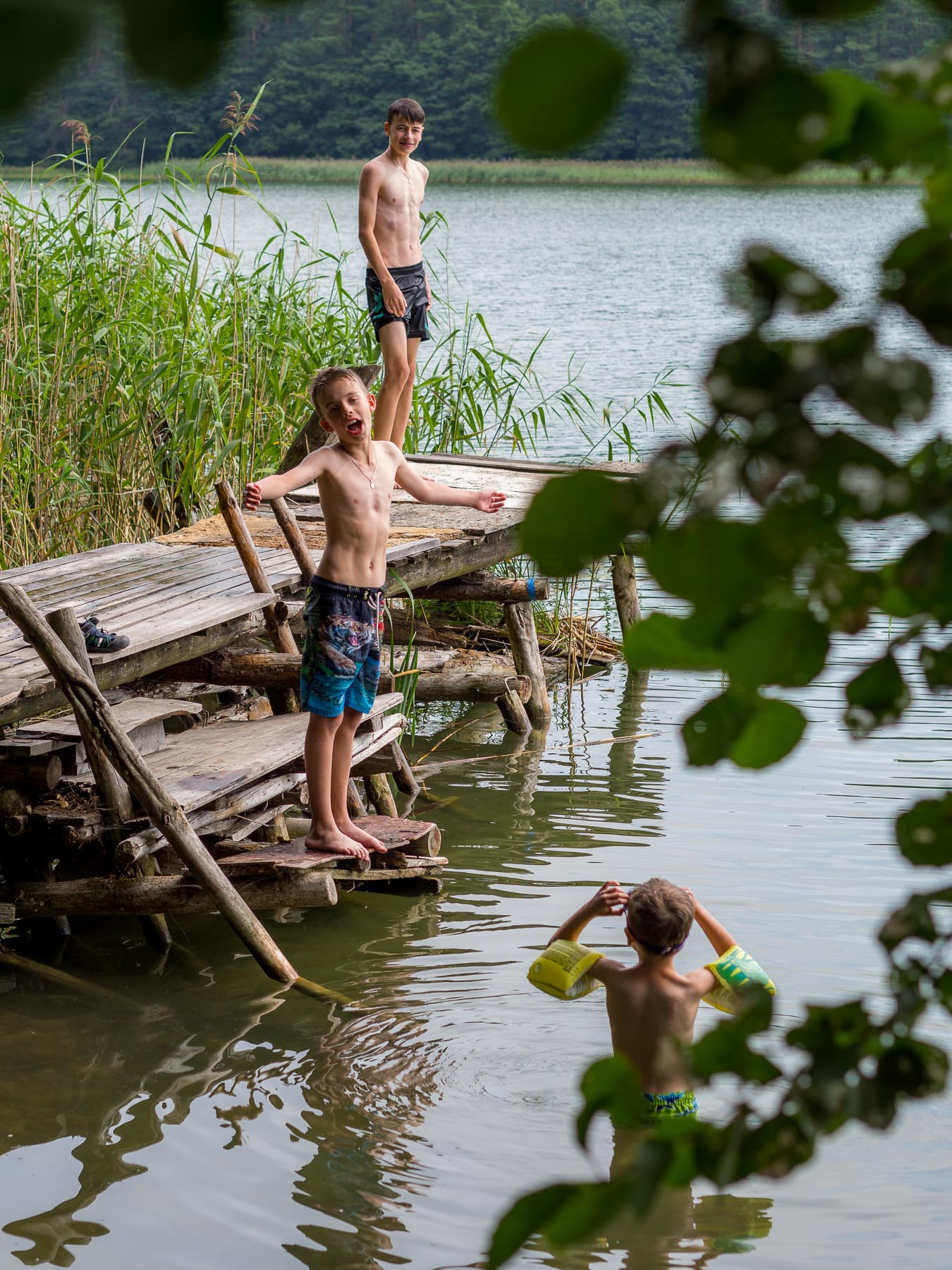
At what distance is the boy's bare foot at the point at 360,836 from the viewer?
203 inches

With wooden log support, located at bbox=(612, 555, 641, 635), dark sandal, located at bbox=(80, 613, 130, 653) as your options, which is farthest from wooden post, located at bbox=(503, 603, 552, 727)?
dark sandal, located at bbox=(80, 613, 130, 653)

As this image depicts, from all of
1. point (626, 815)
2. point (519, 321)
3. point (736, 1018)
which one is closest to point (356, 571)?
point (626, 815)

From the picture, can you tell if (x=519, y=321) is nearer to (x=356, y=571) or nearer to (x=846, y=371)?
(x=356, y=571)

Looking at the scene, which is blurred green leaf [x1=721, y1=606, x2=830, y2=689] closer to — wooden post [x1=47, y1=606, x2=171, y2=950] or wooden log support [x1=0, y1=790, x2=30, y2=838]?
wooden post [x1=47, y1=606, x2=171, y2=950]

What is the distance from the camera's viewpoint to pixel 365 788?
6.73 metres

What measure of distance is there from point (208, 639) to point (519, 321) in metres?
17.7

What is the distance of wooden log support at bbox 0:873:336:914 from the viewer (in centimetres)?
486

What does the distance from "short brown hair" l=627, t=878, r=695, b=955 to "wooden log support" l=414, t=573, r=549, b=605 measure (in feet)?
14.3

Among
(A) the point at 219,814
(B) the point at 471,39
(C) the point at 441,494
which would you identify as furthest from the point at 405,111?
(B) the point at 471,39

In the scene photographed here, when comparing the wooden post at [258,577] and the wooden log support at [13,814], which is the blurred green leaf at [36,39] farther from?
the wooden post at [258,577]

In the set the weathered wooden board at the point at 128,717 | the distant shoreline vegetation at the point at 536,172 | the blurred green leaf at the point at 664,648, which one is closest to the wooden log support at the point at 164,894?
the weathered wooden board at the point at 128,717

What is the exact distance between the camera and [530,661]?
9.02 metres

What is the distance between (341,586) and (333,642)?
0.20m

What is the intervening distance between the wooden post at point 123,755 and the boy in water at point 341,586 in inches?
17.9
